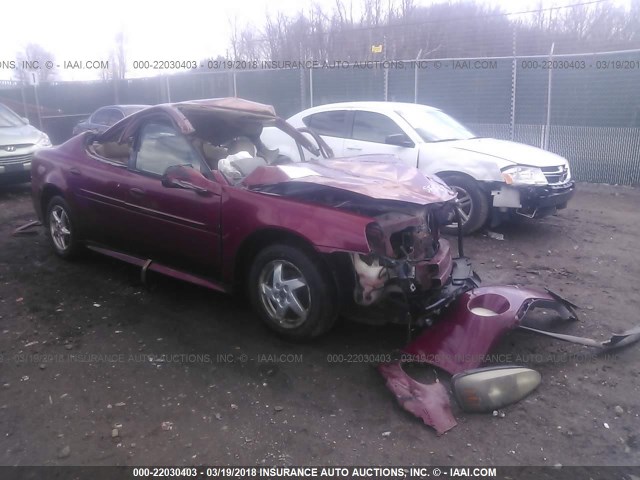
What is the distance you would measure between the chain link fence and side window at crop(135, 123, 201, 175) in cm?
876

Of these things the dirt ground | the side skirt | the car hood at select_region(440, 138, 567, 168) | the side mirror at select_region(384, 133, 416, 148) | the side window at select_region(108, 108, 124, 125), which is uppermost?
the side window at select_region(108, 108, 124, 125)

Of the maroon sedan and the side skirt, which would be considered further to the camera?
the side skirt

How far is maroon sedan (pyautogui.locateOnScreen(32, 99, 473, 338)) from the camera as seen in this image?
3.59 metres

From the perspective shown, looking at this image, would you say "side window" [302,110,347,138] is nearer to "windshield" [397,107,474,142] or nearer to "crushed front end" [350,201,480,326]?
"windshield" [397,107,474,142]

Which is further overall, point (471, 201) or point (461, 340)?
point (471, 201)

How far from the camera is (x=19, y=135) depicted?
965 cm

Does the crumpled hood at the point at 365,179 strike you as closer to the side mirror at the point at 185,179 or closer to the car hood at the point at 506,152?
the side mirror at the point at 185,179

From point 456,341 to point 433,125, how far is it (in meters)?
4.68

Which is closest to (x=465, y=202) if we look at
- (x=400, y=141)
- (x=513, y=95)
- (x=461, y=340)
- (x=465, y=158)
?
(x=465, y=158)

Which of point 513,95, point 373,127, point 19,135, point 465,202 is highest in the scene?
point 513,95

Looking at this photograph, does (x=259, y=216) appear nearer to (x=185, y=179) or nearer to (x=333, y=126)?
(x=185, y=179)

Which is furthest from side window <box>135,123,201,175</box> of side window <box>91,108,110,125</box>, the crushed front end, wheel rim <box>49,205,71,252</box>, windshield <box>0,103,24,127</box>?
side window <box>91,108,110,125</box>

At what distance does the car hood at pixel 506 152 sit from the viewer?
6.69 meters

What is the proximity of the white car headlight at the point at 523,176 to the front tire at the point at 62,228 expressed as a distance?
477 cm
